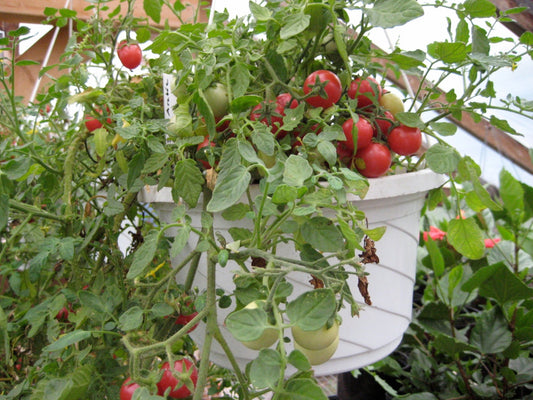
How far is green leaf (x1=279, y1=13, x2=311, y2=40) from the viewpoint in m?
0.38

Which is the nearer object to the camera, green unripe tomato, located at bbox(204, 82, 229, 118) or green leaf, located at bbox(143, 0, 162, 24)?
green unripe tomato, located at bbox(204, 82, 229, 118)

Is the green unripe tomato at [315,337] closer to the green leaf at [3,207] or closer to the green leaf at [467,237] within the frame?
the green leaf at [467,237]

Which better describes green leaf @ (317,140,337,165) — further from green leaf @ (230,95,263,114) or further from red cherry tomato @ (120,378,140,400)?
red cherry tomato @ (120,378,140,400)

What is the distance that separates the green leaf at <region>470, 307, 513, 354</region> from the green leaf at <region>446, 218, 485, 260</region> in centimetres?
31

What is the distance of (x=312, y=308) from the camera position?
30cm

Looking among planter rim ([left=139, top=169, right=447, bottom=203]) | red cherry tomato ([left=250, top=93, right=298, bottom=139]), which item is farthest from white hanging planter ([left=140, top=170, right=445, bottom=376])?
red cherry tomato ([left=250, top=93, right=298, bottom=139])

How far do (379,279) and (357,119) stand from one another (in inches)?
7.1

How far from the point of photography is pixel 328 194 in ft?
1.17

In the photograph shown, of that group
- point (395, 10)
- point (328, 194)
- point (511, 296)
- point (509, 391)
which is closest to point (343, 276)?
point (328, 194)

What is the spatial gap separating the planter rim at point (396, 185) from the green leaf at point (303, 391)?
0.66ft

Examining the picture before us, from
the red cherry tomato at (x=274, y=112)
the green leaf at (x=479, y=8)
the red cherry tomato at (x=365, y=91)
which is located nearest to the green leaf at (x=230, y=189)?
the red cherry tomato at (x=274, y=112)

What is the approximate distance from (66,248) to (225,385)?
0.41m

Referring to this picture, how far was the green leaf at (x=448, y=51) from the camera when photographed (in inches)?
17.2

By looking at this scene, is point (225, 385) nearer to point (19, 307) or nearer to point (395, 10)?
point (19, 307)
